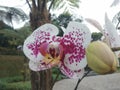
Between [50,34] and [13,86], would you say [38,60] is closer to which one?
[50,34]

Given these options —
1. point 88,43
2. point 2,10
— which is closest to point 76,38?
point 88,43

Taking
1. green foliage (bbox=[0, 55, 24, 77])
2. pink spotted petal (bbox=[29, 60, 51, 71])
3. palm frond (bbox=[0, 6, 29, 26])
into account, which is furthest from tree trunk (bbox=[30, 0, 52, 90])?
green foliage (bbox=[0, 55, 24, 77])

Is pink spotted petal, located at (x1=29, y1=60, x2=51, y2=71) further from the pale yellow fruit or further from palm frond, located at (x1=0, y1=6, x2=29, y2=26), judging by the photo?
palm frond, located at (x1=0, y1=6, x2=29, y2=26)

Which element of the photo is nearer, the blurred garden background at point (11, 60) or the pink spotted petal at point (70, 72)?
the pink spotted petal at point (70, 72)

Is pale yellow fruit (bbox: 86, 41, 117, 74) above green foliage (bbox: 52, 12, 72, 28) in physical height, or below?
below

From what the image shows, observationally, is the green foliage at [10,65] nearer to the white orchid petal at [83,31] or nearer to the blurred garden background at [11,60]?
the blurred garden background at [11,60]

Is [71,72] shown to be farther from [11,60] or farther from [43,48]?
[11,60]

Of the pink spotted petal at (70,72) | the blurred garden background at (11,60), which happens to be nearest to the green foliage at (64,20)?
the pink spotted petal at (70,72)
